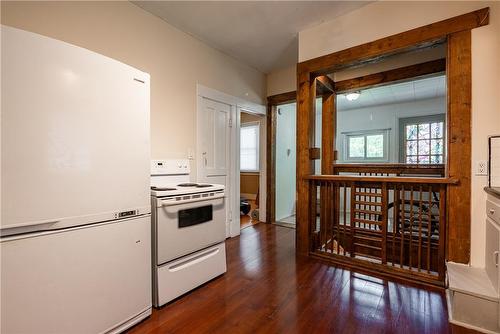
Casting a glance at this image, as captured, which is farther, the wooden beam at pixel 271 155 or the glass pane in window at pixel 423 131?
the glass pane in window at pixel 423 131

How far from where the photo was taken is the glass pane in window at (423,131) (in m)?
5.58

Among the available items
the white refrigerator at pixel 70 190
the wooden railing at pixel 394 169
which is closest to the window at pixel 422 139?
the wooden railing at pixel 394 169

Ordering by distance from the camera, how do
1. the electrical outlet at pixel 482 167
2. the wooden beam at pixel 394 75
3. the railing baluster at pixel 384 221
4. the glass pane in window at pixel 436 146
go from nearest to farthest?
the electrical outlet at pixel 482 167 < the railing baluster at pixel 384 221 < the wooden beam at pixel 394 75 < the glass pane in window at pixel 436 146

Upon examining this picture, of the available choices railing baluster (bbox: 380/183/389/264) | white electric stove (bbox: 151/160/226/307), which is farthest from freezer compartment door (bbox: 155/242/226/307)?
railing baluster (bbox: 380/183/389/264)

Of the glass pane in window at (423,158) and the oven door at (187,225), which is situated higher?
the glass pane in window at (423,158)

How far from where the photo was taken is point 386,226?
2.43 meters

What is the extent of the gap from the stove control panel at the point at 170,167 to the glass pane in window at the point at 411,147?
5.41 metres

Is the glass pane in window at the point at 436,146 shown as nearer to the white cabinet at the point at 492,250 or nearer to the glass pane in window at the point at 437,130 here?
the glass pane in window at the point at 437,130

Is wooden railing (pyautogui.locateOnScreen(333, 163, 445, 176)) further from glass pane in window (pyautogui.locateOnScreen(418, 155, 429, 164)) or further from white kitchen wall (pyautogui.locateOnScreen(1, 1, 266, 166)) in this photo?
glass pane in window (pyautogui.locateOnScreen(418, 155, 429, 164))

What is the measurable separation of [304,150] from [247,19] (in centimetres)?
163

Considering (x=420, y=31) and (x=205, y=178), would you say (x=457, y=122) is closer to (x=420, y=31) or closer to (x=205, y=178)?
(x=420, y=31)

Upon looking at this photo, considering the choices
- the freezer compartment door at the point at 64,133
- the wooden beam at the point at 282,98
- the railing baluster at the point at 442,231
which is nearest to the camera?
the freezer compartment door at the point at 64,133

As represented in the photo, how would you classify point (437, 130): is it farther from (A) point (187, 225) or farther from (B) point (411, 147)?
(A) point (187, 225)

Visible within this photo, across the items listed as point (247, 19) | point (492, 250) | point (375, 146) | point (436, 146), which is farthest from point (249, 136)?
point (492, 250)
